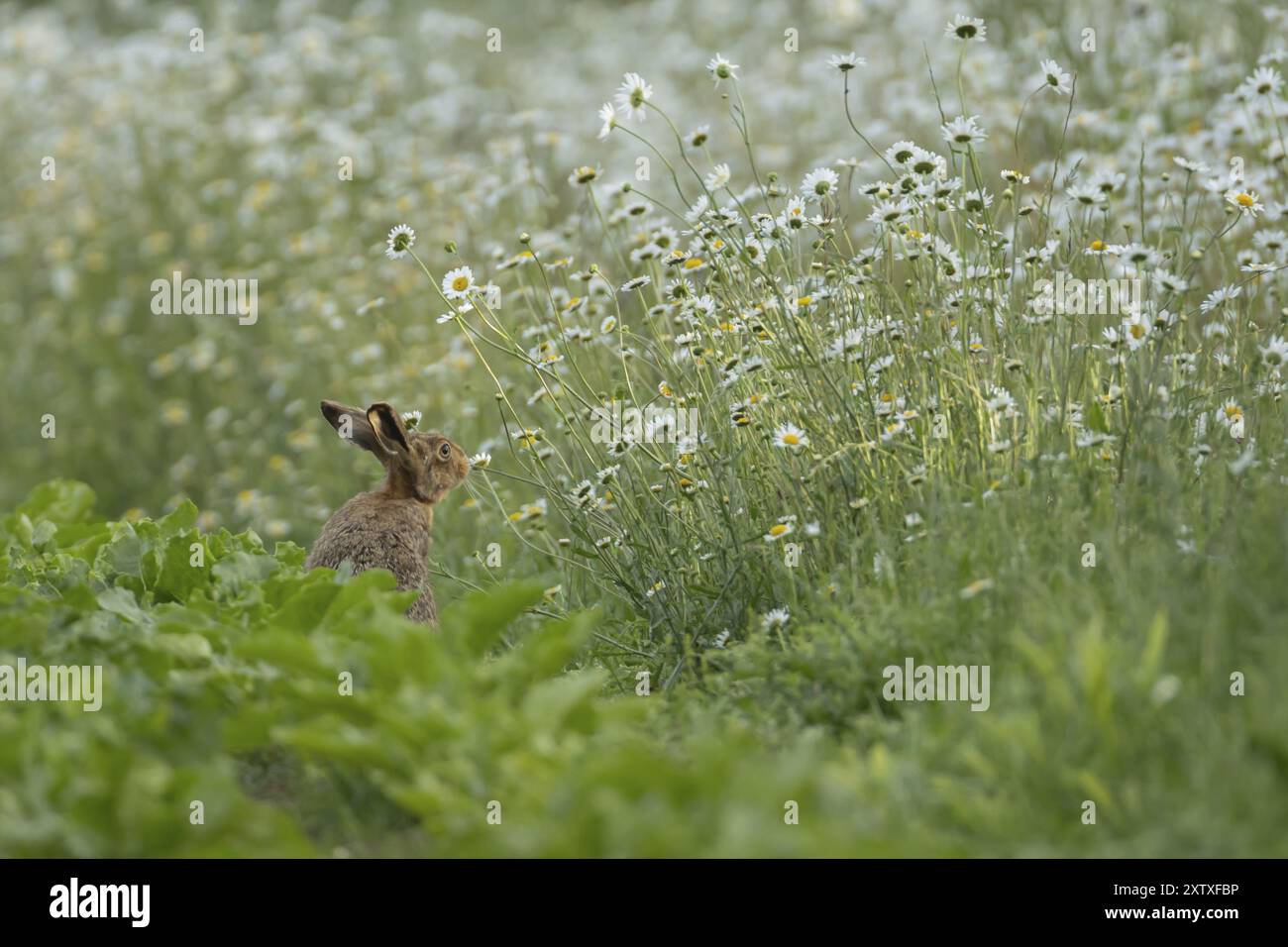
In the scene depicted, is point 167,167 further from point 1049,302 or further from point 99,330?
point 1049,302

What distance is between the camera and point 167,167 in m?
9.98

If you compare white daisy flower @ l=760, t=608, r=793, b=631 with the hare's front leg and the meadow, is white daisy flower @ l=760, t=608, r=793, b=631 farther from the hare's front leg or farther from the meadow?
the hare's front leg

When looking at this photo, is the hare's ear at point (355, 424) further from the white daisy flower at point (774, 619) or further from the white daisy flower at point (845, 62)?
the white daisy flower at point (845, 62)

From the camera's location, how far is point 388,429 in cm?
503

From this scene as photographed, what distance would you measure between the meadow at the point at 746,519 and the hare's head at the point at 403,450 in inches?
3.6

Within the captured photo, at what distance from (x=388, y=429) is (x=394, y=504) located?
0.92 ft

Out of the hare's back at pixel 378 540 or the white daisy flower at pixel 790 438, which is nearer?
the white daisy flower at pixel 790 438

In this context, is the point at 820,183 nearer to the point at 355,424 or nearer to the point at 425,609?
the point at 355,424

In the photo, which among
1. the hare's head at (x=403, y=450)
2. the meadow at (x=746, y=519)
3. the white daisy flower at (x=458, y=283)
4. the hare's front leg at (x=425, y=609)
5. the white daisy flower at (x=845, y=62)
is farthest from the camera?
the hare's head at (x=403, y=450)

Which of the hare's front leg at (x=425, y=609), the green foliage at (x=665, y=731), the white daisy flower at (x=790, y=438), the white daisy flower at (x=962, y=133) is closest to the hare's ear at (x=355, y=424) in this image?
the hare's front leg at (x=425, y=609)

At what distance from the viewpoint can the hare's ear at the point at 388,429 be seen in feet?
16.2

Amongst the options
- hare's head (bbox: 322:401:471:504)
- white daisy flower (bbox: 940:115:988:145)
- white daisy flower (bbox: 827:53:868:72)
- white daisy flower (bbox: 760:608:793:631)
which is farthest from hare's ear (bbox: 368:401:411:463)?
white daisy flower (bbox: 940:115:988:145)

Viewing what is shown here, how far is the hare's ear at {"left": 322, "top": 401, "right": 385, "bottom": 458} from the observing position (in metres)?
5.03
